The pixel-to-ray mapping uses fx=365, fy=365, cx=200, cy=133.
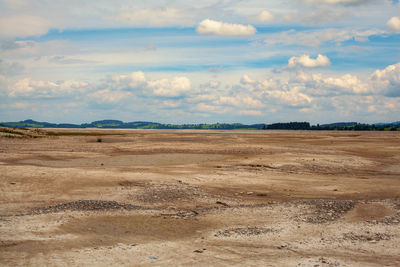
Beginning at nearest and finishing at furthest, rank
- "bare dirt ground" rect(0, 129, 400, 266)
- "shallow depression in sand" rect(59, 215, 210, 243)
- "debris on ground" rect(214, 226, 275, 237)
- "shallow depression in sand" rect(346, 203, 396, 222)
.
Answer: "bare dirt ground" rect(0, 129, 400, 266), "shallow depression in sand" rect(59, 215, 210, 243), "debris on ground" rect(214, 226, 275, 237), "shallow depression in sand" rect(346, 203, 396, 222)

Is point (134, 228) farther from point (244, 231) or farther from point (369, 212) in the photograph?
point (369, 212)

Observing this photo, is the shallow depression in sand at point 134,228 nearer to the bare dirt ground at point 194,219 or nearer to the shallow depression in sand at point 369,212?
the bare dirt ground at point 194,219

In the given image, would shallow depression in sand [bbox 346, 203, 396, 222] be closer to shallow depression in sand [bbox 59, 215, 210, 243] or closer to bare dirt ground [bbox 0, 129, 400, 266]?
bare dirt ground [bbox 0, 129, 400, 266]

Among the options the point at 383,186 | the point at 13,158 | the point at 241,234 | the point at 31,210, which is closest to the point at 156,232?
the point at 241,234

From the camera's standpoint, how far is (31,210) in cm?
1602

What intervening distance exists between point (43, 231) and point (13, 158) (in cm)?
2628

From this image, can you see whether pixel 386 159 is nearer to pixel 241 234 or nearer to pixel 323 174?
pixel 323 174

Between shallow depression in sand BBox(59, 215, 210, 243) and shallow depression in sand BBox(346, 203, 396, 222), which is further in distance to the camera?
shallow depression in sand BBox(346, 203, 396, 222)

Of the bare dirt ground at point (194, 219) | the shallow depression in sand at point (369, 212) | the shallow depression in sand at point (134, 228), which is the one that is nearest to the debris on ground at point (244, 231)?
the bare dirt ground at point (194, 219)

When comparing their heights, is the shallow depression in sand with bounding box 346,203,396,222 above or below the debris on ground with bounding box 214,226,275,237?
above

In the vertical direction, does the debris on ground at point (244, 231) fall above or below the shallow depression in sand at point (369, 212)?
below

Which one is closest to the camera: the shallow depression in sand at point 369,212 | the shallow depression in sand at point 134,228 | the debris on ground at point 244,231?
the shallow depression in sand at point 134,228

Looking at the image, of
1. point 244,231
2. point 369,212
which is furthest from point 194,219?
point 369,212

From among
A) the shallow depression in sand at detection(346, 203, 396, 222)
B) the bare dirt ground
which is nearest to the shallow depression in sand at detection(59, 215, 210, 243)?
the bare dirt ground
